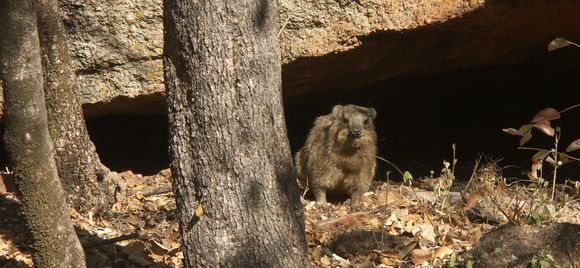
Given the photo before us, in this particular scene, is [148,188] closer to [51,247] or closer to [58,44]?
[58,44]

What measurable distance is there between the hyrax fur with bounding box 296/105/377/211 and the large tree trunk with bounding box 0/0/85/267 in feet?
12.4

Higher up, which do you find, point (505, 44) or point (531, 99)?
point (505, 44)

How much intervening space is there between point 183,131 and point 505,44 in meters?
5.10

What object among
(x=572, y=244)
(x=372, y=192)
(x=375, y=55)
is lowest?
(x=372, y=192)

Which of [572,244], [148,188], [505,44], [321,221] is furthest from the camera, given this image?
[505,44]

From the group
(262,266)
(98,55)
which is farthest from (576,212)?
(98,55)

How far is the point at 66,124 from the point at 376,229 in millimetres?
2750

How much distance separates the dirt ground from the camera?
6402 mm

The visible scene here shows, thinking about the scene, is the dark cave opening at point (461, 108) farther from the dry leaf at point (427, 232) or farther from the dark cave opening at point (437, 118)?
the dry leaf at point (427, 232)

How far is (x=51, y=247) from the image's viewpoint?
5246mm

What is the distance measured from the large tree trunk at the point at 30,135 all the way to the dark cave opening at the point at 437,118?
15.4ft

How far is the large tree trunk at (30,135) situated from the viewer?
16.6ft

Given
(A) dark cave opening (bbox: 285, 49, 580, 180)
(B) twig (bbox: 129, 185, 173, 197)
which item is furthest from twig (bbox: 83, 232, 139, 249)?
(A) dark cave opening (bbox: 285, 49, 580, 180)

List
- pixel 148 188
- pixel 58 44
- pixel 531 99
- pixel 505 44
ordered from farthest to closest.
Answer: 1. pixel 531 99
2. pixel 505 44
3. pixel 148 188
4. pixel 58 44
